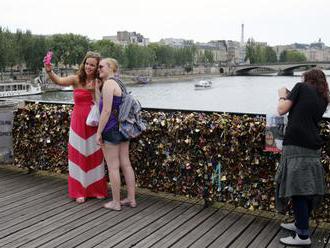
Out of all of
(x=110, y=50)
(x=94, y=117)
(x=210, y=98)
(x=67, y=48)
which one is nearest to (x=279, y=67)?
(x=110, y=50)

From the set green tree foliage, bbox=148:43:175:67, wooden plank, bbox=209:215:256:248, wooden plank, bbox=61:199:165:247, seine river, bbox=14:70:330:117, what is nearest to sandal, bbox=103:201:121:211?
wooden plank, bbox=61:199:165:247

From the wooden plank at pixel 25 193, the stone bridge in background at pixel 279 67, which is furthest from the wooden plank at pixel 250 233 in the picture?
the stone bridge in background at pixel 279 67

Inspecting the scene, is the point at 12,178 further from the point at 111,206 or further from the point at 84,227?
the point at 84,227

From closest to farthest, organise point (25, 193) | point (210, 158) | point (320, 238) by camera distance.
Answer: point (320, 238) < point (210, 158) < point (25, 193)

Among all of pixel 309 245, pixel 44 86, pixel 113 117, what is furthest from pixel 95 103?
pixel 44 86

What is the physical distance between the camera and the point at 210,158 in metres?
5.65

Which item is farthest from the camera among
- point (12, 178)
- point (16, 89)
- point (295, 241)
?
point (16, 89)

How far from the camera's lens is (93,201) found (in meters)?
6.14

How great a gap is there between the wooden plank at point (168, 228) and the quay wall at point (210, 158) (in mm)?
227

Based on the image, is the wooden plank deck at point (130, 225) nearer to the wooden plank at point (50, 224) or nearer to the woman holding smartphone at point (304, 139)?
the wooden plank at point (50, 224)

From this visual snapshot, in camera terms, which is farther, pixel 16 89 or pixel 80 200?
pixel 16 89

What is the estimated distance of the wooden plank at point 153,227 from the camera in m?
4.70

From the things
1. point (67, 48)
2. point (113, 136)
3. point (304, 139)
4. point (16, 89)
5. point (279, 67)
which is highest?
point (67, 48)

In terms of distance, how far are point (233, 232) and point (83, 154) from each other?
233cm
